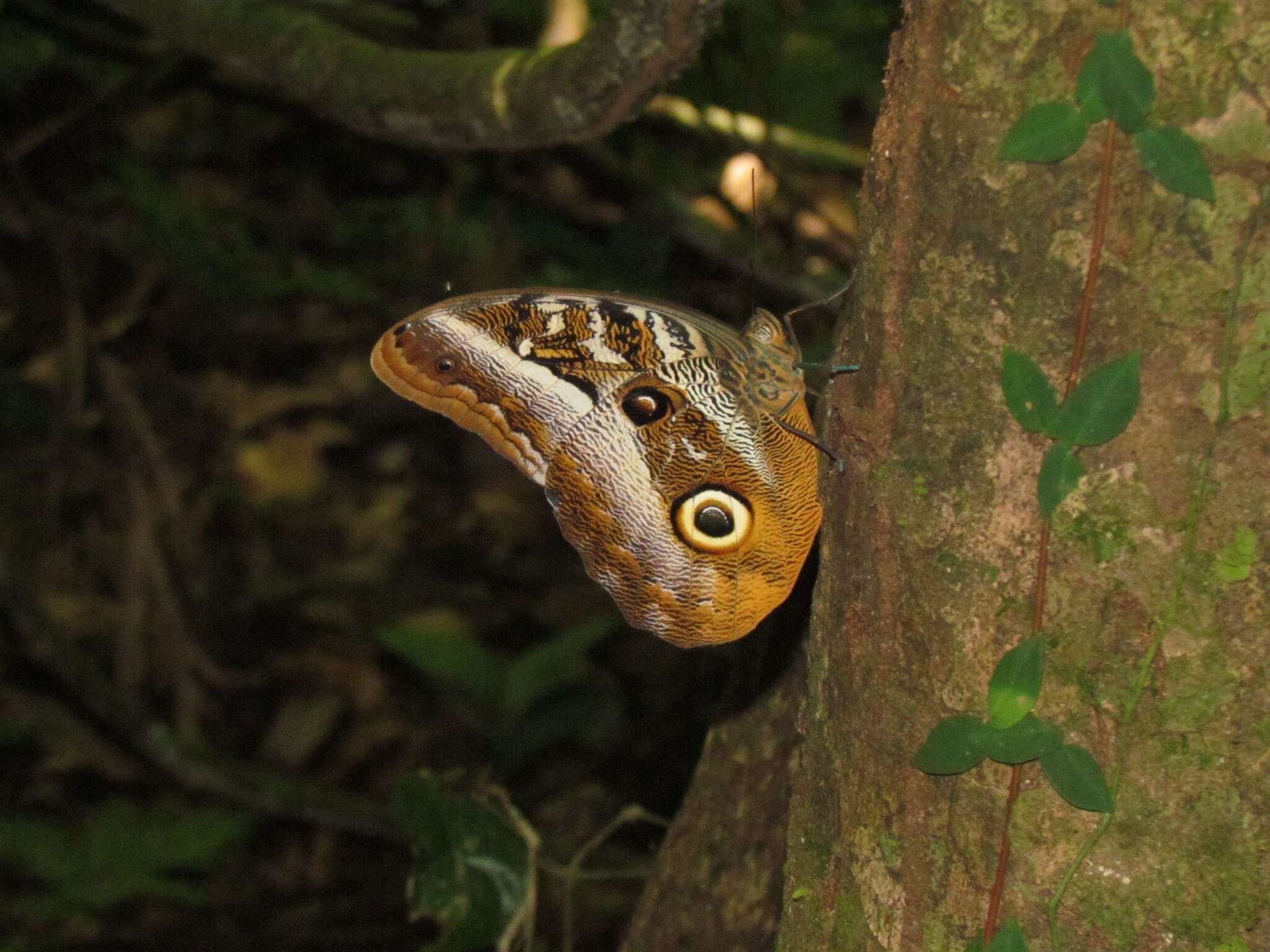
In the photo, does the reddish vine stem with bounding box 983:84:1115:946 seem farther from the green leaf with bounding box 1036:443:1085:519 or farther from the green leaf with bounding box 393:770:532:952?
the green leaf with bounding box 393:770:532:952

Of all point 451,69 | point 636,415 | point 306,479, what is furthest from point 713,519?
point 306,479

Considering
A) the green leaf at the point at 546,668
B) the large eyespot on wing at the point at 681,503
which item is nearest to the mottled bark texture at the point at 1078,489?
the large eyespot on wing at the point at 681,503

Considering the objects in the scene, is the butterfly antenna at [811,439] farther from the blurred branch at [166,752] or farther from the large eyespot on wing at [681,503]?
the blurred branch at [166,752]

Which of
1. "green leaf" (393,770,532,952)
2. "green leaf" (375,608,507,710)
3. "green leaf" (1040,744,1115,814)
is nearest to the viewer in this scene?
"green leaf" (1040,744,1115,814)

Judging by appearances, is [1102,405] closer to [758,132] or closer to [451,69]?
[451,69]

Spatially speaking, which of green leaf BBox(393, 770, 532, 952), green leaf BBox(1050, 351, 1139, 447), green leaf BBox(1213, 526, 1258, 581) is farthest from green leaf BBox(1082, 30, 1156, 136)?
green leaf BBox(393, 770, 532, 952)

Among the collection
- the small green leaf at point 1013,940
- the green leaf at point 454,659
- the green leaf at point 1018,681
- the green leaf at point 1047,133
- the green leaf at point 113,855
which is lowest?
the green leaf at point 113,855

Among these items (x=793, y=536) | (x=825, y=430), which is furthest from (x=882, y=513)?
(x=793, y=536)

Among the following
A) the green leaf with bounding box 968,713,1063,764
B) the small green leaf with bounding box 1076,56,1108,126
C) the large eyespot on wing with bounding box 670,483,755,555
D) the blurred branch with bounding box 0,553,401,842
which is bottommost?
the blurred branch with bounding box 0,553,401,842
